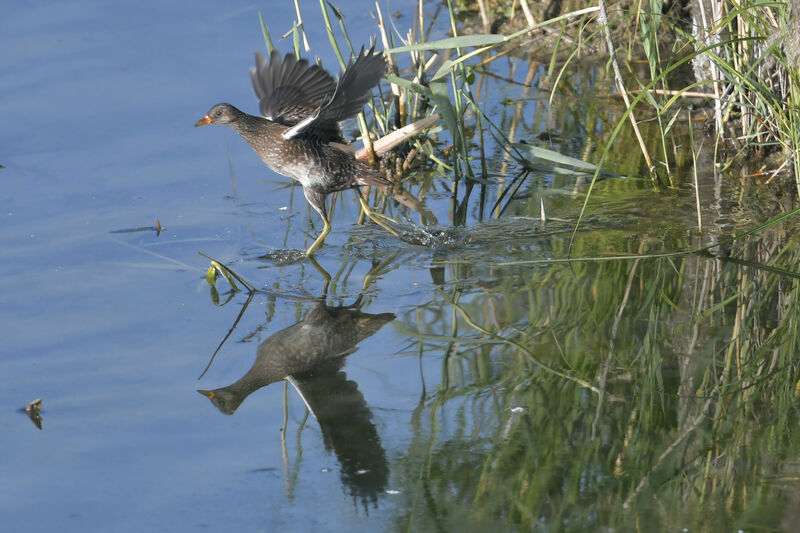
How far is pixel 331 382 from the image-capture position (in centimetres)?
364

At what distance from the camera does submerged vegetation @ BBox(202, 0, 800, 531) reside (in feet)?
9.70

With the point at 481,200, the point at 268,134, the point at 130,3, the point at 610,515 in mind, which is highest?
the point at 130,3

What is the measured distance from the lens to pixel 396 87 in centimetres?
585

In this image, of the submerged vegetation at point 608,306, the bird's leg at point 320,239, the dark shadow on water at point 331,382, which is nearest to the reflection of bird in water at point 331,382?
the dark shadow on water at point 331,382

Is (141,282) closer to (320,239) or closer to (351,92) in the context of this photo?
(320,239)

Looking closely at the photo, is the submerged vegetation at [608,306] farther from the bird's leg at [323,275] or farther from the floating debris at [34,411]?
the floating debris at [34,411]

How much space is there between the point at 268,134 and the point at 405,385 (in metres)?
1.81

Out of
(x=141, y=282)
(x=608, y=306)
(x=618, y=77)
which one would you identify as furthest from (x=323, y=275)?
(x=618, y=77)

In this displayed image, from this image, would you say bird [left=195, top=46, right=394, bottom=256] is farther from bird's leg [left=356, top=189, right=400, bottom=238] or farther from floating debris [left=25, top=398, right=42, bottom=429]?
floating debris [left=25, top=398, right=42, bottom=429]

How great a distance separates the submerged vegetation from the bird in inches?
15.3

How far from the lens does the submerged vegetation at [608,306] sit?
116 inches

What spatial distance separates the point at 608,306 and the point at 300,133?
1.69m

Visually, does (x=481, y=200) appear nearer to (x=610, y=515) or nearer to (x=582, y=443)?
(x=582, y=443)

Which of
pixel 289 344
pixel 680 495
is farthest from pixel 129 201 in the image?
pixel 680 495
